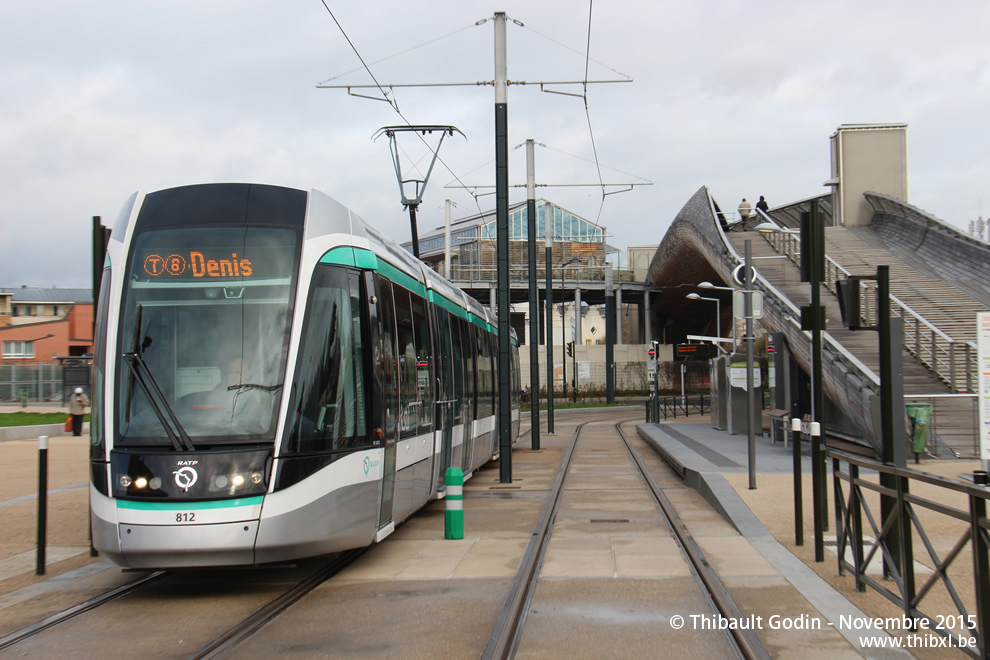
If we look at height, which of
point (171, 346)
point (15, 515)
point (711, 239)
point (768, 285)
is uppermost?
point (711, 239)

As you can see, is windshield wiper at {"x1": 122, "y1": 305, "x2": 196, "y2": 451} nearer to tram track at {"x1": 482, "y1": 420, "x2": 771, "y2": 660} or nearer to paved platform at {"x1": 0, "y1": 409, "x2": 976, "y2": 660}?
paved platform at {"x1": 0, "y1": 409, "x2": 976, "y2": 660}

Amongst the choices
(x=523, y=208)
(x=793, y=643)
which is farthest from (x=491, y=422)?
(x=523, y=208)

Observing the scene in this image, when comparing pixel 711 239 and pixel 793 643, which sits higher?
pixel 711 239

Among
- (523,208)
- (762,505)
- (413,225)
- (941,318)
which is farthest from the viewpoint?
(523,208)

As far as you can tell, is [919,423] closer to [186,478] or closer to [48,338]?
[186,478]

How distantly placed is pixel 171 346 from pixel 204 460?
100cm

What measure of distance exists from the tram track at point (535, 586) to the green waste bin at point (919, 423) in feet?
21.1

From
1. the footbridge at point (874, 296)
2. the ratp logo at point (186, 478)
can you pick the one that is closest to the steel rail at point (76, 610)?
the ratp logo at point (186, 478)

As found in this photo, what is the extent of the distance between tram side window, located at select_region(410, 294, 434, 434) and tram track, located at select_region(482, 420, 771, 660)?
1.77 m

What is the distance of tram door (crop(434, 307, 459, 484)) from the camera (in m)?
11.7

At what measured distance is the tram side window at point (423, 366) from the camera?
34.0 feet

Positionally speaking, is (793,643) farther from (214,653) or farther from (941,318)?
(941,318)

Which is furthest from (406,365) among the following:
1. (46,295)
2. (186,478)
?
(46,295)

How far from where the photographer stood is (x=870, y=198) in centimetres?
3753
